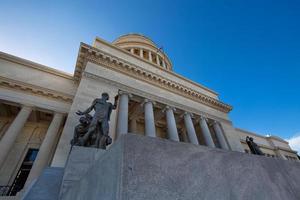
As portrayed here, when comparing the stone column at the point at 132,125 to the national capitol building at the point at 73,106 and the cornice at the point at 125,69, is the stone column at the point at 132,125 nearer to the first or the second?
the national capitol building at the point at 73,106

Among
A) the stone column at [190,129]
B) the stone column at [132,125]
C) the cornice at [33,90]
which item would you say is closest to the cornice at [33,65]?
the cornice at [33,90]

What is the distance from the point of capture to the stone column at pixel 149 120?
37.1ft

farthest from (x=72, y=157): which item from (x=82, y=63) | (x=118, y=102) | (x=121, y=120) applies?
(x=82, y=63)

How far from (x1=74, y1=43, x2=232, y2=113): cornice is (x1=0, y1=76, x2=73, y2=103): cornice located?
264 cm

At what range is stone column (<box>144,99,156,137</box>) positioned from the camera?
→ 11.3m

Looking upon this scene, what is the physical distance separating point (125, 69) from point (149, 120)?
541 cm

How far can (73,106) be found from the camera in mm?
9500

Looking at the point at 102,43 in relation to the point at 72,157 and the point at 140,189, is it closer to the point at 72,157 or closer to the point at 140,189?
the point at 72,157

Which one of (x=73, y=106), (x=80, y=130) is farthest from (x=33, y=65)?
(x=80, y=130)

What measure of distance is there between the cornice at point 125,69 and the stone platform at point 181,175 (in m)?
12.4

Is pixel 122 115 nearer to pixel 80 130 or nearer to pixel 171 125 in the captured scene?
pixel 171 125

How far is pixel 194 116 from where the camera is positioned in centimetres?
1620

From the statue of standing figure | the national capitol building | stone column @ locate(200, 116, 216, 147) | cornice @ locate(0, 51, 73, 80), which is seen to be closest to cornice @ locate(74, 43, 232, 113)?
the national capitol building

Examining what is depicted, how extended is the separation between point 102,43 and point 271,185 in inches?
678
